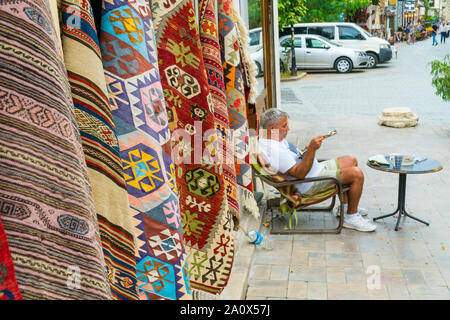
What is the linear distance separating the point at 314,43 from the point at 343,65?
160 centimetres

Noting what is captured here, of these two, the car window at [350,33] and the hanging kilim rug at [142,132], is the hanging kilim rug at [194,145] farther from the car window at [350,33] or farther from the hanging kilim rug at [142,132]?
the car window at [350,33]

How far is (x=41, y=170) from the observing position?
65cm

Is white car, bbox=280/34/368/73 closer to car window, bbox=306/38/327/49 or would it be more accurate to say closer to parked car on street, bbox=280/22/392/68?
car window, bbox=306/38/327/49

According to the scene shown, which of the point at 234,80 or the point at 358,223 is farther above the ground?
the point at 234,80

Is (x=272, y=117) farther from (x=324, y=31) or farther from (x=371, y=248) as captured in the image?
(x=324, y=31)

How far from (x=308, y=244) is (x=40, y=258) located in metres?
4.15

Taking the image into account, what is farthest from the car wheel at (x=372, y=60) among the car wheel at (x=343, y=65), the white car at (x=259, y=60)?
the white car at (x=259, y=60)

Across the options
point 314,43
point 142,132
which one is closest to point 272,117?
point 142,132

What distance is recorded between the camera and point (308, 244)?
459 centimetres

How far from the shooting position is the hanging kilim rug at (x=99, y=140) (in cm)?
86

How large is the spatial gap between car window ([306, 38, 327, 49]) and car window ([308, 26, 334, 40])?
827 millimetres

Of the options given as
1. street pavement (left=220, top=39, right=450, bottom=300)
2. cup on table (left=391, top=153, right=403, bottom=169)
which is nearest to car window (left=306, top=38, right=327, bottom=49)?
street pavement (left=220, top=39, right=450, bottom=300)

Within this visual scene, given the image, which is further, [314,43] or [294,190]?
[314,43]
